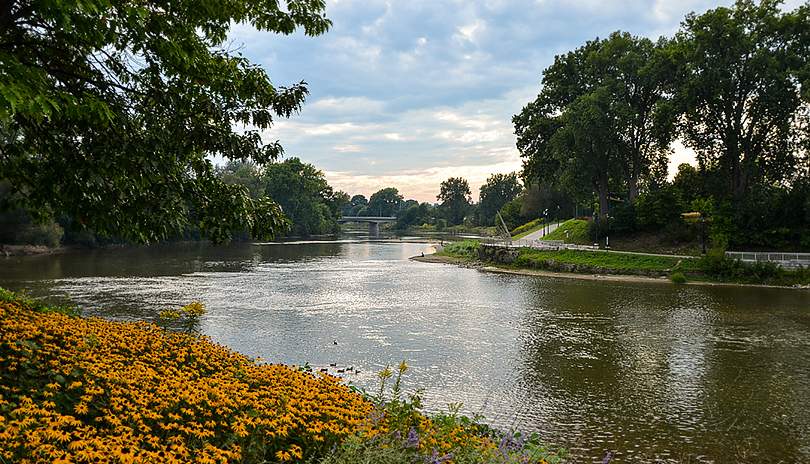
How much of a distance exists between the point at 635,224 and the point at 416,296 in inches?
1104

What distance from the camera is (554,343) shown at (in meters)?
18.4

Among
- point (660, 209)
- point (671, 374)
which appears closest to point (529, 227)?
point (660, 209)

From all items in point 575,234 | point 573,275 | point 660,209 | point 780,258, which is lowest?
point 573,275

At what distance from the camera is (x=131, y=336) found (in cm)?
778

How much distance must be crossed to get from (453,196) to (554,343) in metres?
171

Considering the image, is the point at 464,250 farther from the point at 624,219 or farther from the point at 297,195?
the point at 297,195

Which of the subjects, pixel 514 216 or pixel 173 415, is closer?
pixel 173 415

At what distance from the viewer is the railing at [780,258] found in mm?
35219

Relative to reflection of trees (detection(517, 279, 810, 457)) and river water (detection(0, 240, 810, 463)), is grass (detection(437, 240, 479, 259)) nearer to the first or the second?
river water (detection(0, 240, 810, 463))

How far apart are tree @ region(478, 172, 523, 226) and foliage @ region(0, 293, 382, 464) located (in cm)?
14332

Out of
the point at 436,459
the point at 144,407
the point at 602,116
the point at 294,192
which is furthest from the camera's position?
the point at 294,192

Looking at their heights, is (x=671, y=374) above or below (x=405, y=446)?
below

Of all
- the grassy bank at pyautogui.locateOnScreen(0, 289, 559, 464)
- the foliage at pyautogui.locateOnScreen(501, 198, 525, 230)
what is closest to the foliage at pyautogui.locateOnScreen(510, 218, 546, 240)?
the foliage at pyautogui.locateOnScreen(501, 198, 525, 230)

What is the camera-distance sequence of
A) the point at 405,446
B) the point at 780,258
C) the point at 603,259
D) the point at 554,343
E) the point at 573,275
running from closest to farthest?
the point at 405,446, the point at 554,343, the point at 780,258, the point at 573,275, the point at 603,259
